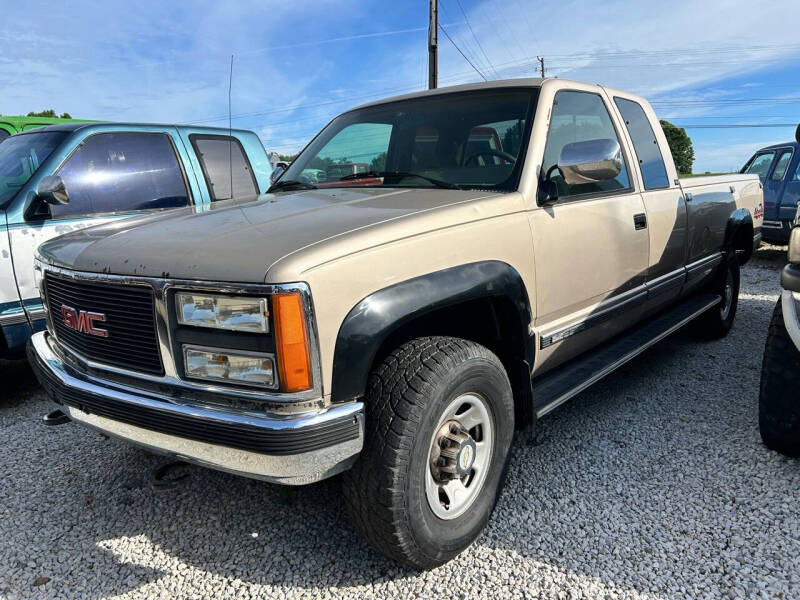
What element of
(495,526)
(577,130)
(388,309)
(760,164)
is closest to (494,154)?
(577,130)

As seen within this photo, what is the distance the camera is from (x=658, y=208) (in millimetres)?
3580

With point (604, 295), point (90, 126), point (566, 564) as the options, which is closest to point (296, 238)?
point (566, 564)

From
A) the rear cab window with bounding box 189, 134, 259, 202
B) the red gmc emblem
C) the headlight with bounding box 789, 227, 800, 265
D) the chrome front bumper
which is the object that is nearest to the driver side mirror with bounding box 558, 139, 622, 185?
the headlight with bounding box 789, 227, 800, 265

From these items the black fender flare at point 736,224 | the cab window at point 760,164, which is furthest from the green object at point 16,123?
the cab window at point 760,164

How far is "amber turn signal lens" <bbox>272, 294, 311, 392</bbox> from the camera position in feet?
5.67

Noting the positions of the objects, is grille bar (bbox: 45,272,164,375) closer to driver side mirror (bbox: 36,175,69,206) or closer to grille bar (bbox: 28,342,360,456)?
grille bar (bbox: 28,342,360,456)

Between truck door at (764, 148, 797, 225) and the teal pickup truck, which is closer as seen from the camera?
the teal pickup truck

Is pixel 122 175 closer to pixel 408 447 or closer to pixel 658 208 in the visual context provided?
pixel 408 447

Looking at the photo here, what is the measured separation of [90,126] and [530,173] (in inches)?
140

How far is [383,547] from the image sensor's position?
209cm

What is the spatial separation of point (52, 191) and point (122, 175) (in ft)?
2.34

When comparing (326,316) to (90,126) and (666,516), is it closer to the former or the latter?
(666,516)

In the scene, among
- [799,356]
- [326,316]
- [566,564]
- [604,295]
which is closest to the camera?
[326,316]

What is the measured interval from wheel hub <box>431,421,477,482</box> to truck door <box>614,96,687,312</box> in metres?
1.94
